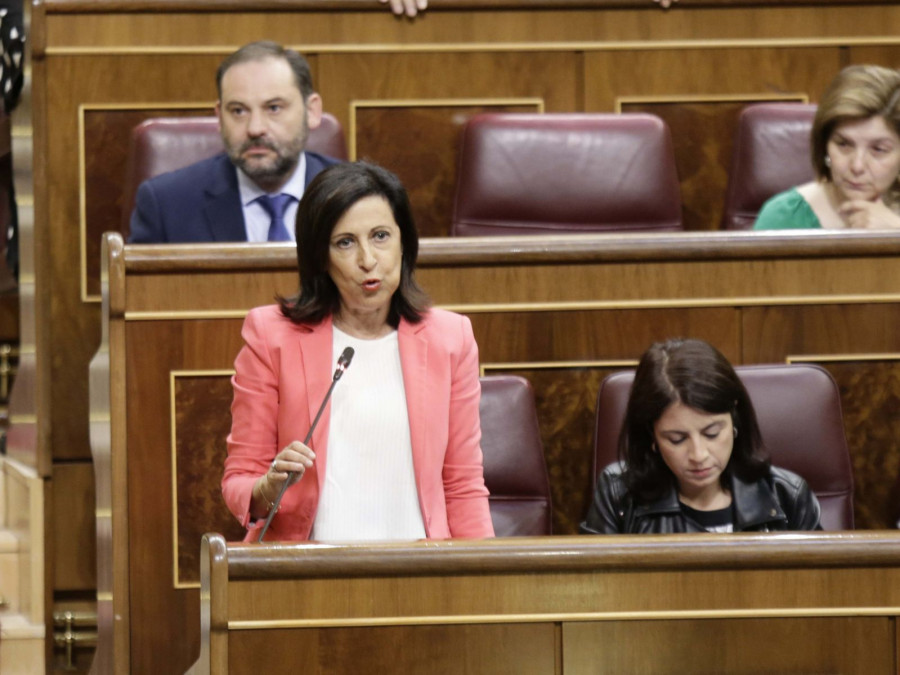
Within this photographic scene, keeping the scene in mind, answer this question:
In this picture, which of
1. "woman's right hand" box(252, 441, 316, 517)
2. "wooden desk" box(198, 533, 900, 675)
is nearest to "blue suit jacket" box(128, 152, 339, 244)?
"woman's right hand" box(252, 441, 316, 517)

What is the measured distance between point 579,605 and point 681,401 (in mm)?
230

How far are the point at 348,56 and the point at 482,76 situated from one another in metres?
0.11

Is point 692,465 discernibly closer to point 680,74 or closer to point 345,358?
point 345,358

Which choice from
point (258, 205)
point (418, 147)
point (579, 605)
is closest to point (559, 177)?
point (418, 147)

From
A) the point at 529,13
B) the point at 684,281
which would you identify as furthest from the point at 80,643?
the point at 529,13

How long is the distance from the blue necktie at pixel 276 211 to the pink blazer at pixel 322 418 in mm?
305

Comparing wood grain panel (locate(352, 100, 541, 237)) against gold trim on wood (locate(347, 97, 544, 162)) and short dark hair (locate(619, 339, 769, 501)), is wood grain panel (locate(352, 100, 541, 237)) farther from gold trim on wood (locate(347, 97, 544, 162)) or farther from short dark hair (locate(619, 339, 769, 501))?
short dark hair (locate(619, 339, 769, 501))

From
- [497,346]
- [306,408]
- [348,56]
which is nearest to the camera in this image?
[306,408]

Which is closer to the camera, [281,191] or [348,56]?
[281,191]

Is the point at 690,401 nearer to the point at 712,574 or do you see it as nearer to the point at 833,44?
the point at 712,574

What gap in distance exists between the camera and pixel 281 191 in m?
1.07

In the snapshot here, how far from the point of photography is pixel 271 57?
42.6 inches

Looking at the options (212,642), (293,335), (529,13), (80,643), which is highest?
(529,13)

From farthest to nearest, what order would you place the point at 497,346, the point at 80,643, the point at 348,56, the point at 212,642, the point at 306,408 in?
1. the point at 348,56
2. the point at 80,643
3. the point at 497,346
4. the point at 306,408
5. the point at 212,642
